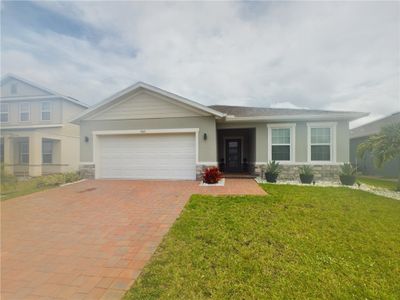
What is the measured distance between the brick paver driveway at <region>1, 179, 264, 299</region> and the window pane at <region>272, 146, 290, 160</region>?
21.2ft

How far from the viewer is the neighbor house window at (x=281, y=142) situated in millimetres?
10766

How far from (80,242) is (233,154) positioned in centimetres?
1185

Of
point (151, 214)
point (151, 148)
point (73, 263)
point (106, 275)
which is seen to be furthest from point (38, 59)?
point (106, 275)

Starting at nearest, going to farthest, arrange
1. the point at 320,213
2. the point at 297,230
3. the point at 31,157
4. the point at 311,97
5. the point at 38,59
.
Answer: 1. the point at 297,230
2. the point at 320,213
3. the point at 38,59
4. the point at 31,157
5. the point at 311,97

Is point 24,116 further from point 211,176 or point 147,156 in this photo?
point 211,176

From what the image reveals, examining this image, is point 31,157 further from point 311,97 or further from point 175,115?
point 311,97

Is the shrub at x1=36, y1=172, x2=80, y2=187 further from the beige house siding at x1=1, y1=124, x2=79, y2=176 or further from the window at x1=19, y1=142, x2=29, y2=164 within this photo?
the window at x1=19, y1=142, x2=29, y2=164

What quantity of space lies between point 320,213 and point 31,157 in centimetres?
1786

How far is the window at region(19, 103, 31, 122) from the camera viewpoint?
54.4ft

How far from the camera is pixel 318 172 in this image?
10.6m

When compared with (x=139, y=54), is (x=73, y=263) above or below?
below

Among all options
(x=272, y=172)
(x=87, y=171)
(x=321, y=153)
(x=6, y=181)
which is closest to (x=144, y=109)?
(x=87, y=171)

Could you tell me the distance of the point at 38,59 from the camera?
884cm

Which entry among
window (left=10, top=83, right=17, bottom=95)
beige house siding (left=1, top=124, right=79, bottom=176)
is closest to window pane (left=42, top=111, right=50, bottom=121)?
beige house siding (left=1, top=124, right=79, bottom=176)
